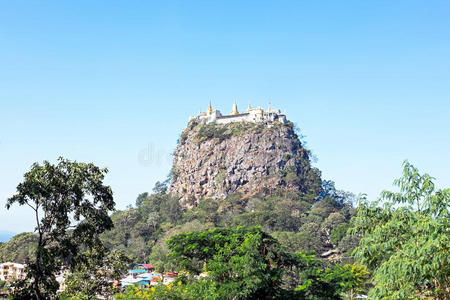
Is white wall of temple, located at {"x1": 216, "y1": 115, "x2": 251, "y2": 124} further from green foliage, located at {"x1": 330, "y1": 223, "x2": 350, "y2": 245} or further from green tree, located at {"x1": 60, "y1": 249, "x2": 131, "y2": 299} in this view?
green tree, located at {"x1": 60, "y1": 249, "x2": 131, "y2": 299}

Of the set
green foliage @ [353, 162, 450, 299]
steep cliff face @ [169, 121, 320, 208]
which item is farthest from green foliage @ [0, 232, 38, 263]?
green foliage @ [353, 162, 450, 299]

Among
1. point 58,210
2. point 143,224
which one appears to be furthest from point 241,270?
point 143,224

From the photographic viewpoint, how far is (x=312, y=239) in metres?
76.3

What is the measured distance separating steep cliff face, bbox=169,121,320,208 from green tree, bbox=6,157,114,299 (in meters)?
87.3

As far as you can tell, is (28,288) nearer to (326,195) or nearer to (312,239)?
(312,239)

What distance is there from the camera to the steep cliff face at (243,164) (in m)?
109

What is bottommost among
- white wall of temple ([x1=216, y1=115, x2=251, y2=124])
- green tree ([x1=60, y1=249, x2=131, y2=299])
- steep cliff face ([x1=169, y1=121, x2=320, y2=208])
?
green tree ([x1=60, y1=249, x2=131, y2=299])

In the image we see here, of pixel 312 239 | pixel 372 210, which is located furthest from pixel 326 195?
pixel 372 210

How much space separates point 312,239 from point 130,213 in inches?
1965

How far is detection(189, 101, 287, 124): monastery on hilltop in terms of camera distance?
120 m

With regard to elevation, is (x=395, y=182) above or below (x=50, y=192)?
below

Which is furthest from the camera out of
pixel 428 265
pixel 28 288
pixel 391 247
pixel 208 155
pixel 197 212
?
pixel 208 155

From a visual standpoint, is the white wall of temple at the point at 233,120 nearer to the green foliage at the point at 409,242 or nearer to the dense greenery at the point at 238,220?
the dense greenery at the point at 238,220

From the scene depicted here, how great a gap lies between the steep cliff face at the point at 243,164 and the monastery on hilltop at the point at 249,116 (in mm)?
2239
